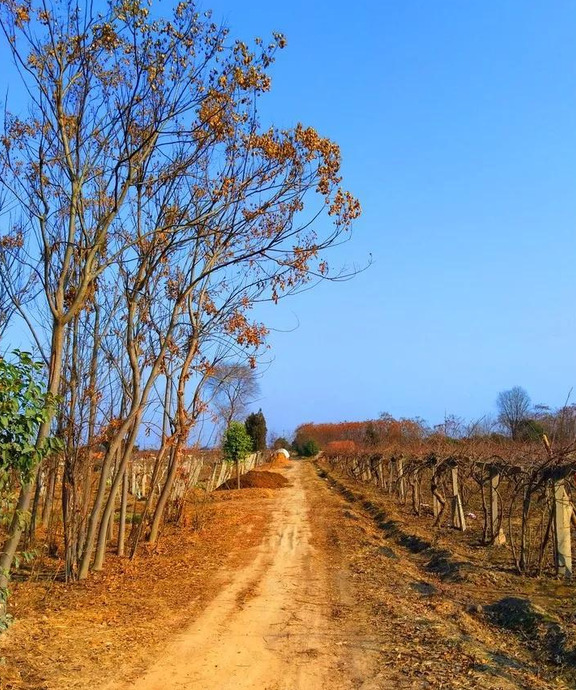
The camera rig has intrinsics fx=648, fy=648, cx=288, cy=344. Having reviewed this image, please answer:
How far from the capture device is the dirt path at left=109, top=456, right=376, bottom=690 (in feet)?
18.5

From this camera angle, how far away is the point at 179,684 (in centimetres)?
553

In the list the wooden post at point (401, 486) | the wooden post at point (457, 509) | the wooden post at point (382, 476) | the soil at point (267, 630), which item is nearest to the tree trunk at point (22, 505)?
the soil at point (267, 630)

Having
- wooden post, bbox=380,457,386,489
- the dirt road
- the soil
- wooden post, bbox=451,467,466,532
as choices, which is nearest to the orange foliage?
wooden post, bbox=380,457,386,489

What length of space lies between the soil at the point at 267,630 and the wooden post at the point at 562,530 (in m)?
1.47

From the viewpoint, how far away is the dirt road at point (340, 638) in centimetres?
561

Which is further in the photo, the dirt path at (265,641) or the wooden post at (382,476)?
the wooden post at (382,476)

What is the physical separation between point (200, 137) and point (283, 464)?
54463 mm

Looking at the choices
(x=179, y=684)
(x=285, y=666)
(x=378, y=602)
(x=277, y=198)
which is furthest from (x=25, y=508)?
(x=277, y=198)

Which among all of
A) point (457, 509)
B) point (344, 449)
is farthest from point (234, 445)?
point (344, 449)

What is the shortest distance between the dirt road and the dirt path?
11 millimetres

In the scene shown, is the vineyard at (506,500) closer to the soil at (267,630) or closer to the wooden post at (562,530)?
the wooden post at (562,530)

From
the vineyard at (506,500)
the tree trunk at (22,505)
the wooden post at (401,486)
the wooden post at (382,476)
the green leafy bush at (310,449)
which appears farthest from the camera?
the green leafy bush at (310,449)

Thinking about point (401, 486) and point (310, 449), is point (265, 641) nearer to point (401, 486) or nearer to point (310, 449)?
point (401, 486)

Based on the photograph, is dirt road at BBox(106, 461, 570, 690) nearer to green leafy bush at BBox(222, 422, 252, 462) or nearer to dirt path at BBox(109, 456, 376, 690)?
dirt path at BBox(109, 456, 376, 690)
